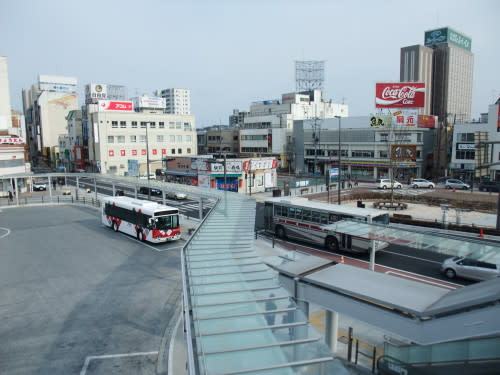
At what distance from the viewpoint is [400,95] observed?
189ft

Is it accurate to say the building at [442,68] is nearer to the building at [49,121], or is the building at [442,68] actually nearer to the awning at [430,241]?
the building at [49,121]

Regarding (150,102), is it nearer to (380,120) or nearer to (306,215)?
(380,120)

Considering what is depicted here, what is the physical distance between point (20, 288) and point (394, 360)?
15.8 metres

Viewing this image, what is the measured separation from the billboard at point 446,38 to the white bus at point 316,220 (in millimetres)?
121155

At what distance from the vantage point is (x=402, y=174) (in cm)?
5938

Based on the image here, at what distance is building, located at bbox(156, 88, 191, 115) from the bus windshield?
509 ft

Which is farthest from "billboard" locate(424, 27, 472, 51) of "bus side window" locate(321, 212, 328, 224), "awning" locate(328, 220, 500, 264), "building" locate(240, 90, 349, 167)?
"awning" locate(328, 220, 500, 264)

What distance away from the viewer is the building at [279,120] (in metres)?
76.9

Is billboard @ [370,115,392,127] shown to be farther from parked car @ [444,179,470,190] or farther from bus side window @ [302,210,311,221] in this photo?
bus side window @ [302,210,311,221]

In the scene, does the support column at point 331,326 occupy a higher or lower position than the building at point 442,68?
lower

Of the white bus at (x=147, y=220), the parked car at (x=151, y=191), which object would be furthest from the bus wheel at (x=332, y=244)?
the parked car at (x=151, y=191)

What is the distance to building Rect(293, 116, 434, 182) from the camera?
5797 cm

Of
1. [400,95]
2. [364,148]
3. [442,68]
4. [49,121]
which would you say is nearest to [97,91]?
[49,121]

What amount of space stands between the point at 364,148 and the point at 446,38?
8164 centimetres
